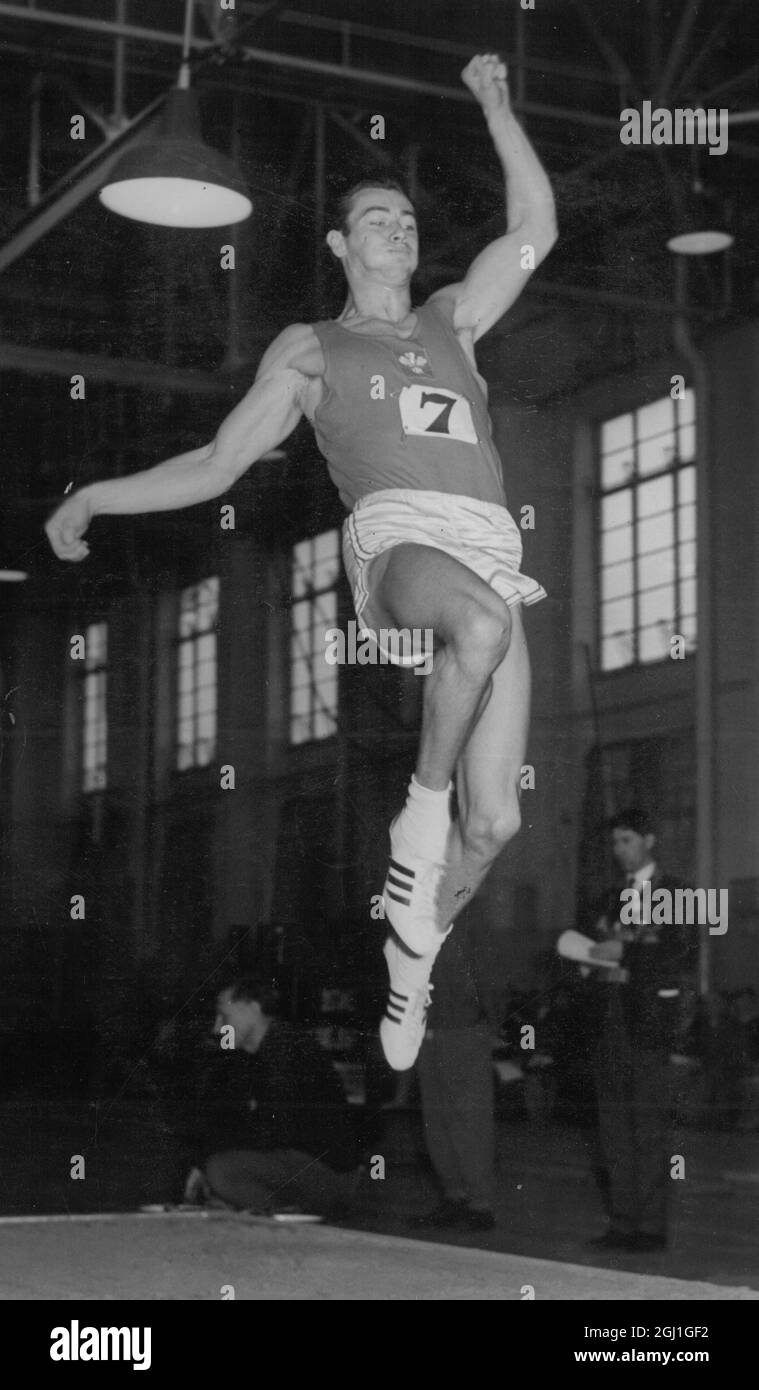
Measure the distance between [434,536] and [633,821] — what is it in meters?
1.19

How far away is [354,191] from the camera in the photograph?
5.75 metres

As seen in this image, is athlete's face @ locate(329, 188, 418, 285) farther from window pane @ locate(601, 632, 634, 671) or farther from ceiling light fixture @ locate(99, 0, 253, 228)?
window pane @ locate(601, 632, 634, 671)

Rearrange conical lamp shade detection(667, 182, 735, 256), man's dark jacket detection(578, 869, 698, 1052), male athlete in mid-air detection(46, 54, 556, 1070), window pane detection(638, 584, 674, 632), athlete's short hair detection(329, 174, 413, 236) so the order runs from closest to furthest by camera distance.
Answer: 1. male athlete in mid-air detection(46, 54, 556, 1070)
2. man's dark jacket detection(578, 869, 698, 1052)
3. window pane detection(638, 584, 674, 632)
4. athlete's short hair detection(329, 174, 413, 236)
5. conical lamp shade detection(667, 182, 735, 256)

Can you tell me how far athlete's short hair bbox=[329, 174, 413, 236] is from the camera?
5734mm

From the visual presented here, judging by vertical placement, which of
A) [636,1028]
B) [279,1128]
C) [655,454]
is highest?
[655,454]

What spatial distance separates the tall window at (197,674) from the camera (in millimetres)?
5574

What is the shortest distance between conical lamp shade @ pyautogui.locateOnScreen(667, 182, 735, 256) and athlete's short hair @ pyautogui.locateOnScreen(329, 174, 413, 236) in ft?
3.31

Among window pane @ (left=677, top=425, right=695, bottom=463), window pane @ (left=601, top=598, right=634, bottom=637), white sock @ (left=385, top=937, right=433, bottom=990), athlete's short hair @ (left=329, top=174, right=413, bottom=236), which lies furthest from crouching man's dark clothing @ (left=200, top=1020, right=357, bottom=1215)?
athlete's short hair @ (left=329, top=174, right=413, bottom=236)

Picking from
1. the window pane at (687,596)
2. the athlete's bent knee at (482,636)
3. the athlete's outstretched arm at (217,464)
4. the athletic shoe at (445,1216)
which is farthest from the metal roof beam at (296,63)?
the athletic shoe at (445,1216)

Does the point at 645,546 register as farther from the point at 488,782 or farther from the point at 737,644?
the point at 488,782

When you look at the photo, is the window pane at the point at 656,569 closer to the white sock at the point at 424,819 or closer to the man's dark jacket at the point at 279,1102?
the white sock at the point at 424,819

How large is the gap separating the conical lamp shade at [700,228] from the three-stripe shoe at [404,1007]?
2688mm

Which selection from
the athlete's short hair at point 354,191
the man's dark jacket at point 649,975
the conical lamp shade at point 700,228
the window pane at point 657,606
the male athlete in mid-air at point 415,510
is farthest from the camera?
the conical lamp shade at point 700,228

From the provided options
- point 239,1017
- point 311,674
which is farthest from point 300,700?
point 239,1017
